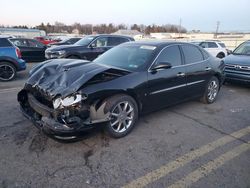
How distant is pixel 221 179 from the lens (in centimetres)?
280

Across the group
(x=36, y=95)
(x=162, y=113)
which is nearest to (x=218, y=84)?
(x=162, y=113)

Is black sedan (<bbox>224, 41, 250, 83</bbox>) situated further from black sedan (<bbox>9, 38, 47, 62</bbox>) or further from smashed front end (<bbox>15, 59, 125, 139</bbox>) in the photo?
black sedan (<bbox>9, 38, 47, 62</bbox>)

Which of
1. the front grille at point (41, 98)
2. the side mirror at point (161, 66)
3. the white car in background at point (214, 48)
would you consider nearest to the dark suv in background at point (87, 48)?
the front grille at point (41, 98)

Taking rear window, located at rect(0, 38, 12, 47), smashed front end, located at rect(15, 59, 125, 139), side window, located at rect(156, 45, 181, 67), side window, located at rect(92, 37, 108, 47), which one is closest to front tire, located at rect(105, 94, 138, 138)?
smashed front end, located at rect(15, 59, 125, 139)

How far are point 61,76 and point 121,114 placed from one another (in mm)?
1145

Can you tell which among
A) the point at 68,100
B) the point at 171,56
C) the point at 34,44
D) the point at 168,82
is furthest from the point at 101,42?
the point at 68,100

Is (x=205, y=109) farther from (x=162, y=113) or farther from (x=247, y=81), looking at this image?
(x=247, y=81)

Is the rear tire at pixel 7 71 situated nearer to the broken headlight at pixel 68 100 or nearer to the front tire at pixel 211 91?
the broken headlight at pixel 68 100

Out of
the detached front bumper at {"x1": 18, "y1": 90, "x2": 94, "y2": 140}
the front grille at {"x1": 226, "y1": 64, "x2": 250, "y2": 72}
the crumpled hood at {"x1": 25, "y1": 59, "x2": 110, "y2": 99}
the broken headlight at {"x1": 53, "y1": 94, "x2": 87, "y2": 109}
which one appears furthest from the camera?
the front grille at {"x1": 226, "y1": 64, "x2": 250, "y2": 72}

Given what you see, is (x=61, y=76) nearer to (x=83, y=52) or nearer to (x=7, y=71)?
(x=7, y=71)

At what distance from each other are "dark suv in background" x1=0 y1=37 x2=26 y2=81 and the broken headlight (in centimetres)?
594

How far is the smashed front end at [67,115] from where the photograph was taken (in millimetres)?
3041

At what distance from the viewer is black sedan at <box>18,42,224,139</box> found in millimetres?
3182

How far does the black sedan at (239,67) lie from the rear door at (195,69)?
2.26 metres
